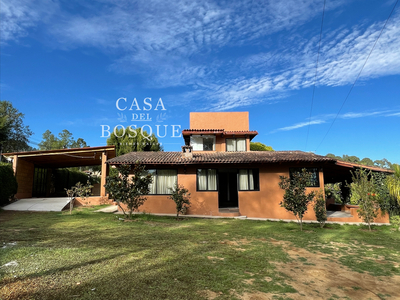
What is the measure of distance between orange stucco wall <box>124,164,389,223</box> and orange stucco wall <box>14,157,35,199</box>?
428 inches

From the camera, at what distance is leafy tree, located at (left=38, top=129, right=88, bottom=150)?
139 feet

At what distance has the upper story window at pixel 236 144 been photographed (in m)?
18.5

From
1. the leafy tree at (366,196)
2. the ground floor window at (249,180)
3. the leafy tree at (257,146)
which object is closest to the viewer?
the leafy tree at (366,196)

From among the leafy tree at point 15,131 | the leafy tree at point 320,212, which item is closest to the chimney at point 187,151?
the leafy tree at point 320,212

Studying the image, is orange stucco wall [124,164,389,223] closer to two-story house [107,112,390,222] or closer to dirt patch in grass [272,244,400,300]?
two-story house [107,112,390,222]

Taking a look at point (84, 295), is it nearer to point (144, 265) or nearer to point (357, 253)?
point (144, 265)

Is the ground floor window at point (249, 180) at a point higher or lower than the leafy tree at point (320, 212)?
higher

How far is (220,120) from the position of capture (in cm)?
2002

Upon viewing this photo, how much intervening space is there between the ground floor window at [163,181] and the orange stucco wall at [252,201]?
0.31 m

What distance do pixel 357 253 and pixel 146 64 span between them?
1792cm

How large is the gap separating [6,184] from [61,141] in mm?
31722

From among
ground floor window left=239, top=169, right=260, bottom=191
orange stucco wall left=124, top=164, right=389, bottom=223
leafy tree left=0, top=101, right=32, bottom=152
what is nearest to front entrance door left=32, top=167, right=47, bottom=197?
orange stucco wall left=124, top=164, right=389, bottom=223

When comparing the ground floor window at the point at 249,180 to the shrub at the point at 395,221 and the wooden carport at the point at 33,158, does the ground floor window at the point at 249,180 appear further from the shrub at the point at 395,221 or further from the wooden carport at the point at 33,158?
the wooden carport at the point at 33,158

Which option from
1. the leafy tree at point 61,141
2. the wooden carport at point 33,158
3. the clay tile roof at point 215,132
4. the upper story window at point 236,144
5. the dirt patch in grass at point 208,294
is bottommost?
the dirt patch in grass at point 208,294
